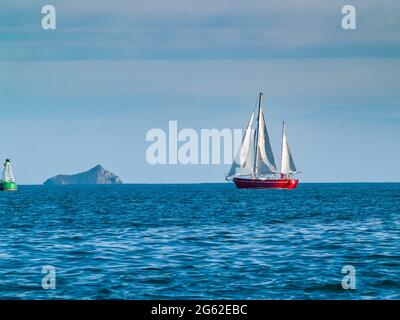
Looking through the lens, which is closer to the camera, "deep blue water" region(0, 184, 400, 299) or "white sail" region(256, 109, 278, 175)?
"deep blue water" region(0, 184, 400, 299)

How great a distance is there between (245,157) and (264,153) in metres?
5.26

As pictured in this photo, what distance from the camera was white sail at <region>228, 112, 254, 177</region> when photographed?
6296 inches

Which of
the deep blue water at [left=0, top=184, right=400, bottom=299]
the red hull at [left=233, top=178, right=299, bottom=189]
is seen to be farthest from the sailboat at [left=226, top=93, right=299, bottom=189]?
the deep blue water at [left=0, top=184, right=400, bottom=299]

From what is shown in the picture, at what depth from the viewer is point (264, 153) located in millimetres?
162875

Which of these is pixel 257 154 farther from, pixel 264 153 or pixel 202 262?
pixel 202 262

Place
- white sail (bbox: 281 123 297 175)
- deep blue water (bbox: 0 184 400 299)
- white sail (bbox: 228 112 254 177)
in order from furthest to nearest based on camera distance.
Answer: white sail (bbox: 281 123 297 175) → white sail (bbox: 228 112 254 177) → deep blue water (bbox: 0 184 400 299)

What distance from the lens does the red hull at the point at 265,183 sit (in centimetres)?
17262

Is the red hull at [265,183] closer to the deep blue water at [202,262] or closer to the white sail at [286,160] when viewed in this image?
the white sail at [286,160]

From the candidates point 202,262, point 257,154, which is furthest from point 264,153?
point 202,262

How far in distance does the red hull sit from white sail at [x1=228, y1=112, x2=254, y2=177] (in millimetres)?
5387

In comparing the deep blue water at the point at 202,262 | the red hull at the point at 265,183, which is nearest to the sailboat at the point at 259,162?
the red hull at the point at 265,183

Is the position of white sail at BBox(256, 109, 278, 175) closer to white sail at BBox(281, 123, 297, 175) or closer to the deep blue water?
white sail at BBox(281, 123, 297, 175)
